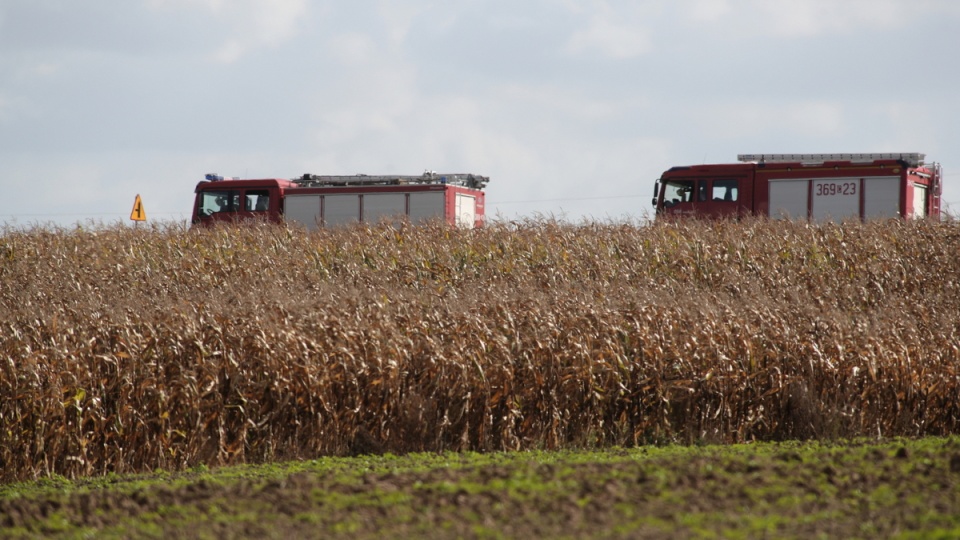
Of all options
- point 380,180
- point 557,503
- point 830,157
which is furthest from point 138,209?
point 557,503

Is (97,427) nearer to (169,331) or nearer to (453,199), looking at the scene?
(169,331)

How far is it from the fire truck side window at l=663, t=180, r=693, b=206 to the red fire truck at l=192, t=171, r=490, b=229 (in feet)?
17.9

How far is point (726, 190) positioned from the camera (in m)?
26.0

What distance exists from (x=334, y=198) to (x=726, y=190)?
35.8ft

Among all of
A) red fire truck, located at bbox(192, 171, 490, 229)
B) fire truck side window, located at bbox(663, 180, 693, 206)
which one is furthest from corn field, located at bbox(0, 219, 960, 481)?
red fire truck, located at bbox(192, 171, 490, 229)

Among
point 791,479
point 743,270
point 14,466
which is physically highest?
point 743,270

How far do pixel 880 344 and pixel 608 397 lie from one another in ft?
10.8

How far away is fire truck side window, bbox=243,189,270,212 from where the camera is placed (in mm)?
28500

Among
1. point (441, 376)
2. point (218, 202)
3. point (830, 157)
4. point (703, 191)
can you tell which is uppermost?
point (830, 157)

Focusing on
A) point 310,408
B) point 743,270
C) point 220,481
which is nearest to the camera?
point 220,481

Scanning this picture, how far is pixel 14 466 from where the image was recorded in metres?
9.29

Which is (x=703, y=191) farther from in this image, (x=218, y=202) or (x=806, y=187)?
(x=218, y=202)

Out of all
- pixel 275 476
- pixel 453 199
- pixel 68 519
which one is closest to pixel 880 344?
pixel 275 476

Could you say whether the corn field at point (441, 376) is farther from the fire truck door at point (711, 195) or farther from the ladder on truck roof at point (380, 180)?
the ladder on truck roof at point (380, 180)
